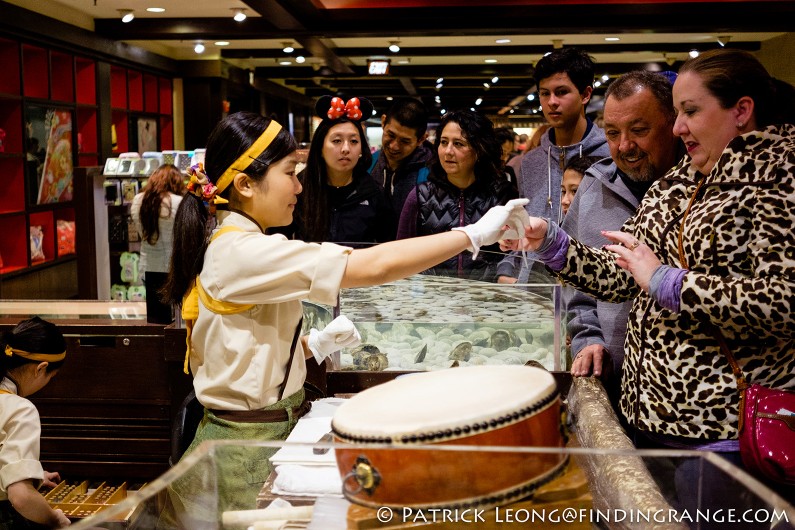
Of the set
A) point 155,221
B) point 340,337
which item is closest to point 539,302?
point 340,337

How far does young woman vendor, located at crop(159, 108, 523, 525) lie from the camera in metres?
1.72

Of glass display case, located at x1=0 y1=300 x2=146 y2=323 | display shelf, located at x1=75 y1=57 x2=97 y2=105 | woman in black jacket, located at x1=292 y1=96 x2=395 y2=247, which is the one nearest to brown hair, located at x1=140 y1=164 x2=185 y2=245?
glass display case, located at x1=0 y1=300 x2=146 y2=323

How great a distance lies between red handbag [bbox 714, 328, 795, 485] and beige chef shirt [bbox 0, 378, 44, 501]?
2.24 metres

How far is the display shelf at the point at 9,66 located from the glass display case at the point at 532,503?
7696mm

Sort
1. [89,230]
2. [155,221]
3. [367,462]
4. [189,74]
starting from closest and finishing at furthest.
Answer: [367,462] → [155,221] → [89,230] → [189,74]

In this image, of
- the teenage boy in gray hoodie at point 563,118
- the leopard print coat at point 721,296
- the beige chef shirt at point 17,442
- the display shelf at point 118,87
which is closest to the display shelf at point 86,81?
the display shelf at point 118,87

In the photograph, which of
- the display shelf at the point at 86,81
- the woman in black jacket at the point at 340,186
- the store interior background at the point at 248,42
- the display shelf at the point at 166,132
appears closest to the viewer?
the woman in black jacket at the point at 340,186

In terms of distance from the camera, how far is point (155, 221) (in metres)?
6.07

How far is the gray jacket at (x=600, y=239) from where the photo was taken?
8.09 ft

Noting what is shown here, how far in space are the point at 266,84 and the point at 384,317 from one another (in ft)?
48.6

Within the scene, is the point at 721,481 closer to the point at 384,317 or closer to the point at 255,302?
the point at 255,302

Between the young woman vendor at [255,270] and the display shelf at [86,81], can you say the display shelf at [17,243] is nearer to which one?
the display shelf at [86,81]

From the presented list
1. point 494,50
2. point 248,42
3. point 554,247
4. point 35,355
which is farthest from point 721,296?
point 248,42

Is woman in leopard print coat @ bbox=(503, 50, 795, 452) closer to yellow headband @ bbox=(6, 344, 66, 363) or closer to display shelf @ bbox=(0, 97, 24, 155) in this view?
yellow headband @ bbox=(6, 344, 66, 363)
